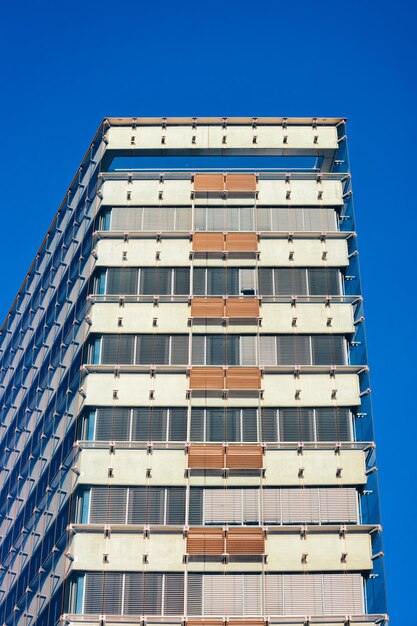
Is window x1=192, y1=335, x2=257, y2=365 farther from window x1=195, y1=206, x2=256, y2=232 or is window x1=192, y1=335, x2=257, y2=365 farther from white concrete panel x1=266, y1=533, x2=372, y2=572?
white concrete panel x1=266, y1=533, x2=372, y2=572

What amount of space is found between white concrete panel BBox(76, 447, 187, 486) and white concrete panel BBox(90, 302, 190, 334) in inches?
375

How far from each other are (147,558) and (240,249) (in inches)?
957

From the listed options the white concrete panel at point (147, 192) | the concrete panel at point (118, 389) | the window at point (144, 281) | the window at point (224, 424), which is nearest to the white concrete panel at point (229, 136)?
the white concrete panel at point (147, 192)

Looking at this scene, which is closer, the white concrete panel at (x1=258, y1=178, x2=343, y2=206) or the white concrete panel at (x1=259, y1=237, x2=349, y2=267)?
the white concrete panel at (x1=259, y1=237, x2=349, y2=267)

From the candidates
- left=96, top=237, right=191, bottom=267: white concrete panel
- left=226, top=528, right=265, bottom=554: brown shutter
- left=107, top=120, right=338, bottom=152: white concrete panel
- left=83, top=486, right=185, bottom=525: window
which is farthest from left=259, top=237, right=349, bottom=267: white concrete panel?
left=226, top=528, right=265, bottom=554: brown shutter

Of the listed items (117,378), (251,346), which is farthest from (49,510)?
(251,346)

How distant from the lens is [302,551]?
7706 centimetres

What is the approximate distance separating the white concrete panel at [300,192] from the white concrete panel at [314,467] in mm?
20638

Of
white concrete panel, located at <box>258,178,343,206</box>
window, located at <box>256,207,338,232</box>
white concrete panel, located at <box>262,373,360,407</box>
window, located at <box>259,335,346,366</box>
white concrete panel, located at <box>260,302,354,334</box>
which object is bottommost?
white concrete panel, located at <box>262,373,360,407</box>

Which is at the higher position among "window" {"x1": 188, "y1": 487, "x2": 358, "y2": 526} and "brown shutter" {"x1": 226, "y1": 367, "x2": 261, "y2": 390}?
"brown shutter" {"x1": 226, "y1": 367, "x2": 261, "y2": 390}

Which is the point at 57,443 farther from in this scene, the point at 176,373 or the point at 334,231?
the point at 334,231

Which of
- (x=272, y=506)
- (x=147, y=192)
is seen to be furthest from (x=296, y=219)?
(x=272, y=506)

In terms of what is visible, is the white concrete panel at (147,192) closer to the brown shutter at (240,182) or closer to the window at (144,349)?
the brown shutter at (240,182)

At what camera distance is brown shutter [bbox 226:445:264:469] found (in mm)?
80188
